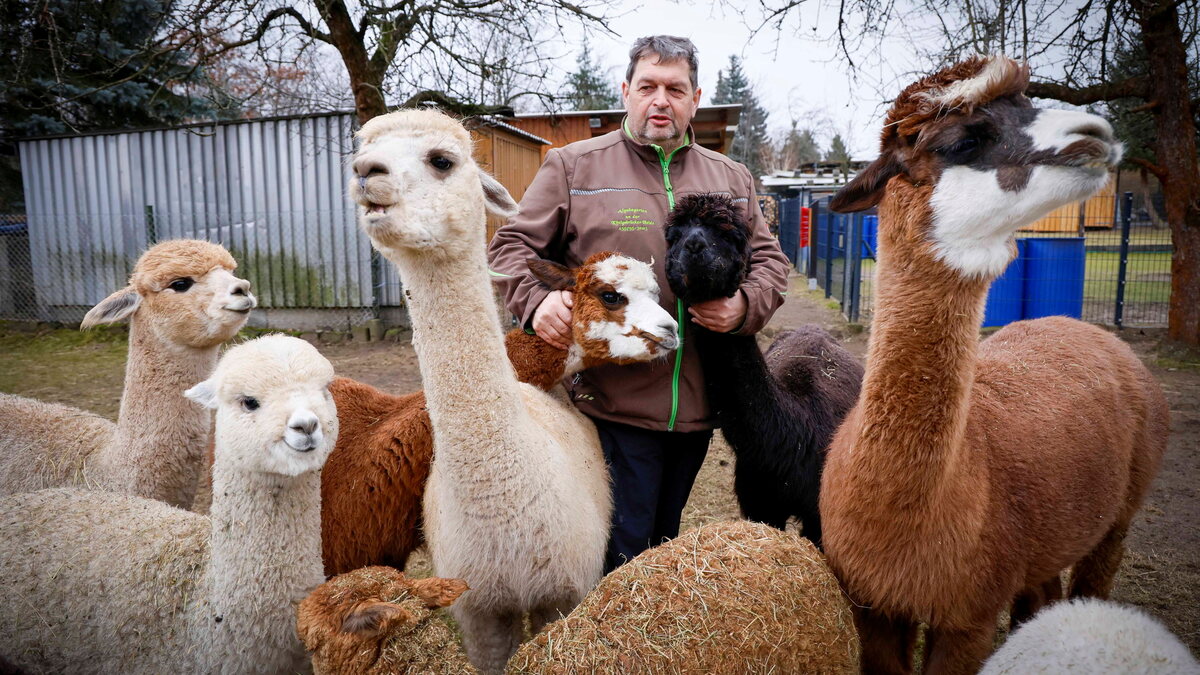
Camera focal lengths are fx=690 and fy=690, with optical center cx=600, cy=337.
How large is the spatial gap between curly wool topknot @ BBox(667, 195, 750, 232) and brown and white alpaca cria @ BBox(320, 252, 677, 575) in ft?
0.78

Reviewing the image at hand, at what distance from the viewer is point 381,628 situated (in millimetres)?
1771

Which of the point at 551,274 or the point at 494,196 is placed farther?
the point at 551,274

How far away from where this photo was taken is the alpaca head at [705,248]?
254cm

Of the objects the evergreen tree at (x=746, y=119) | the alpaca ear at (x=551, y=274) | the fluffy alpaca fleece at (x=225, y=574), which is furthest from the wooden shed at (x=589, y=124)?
the evergreen tree at (x=746, y=119)

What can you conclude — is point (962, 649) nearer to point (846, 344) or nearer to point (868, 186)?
point (868, 186)

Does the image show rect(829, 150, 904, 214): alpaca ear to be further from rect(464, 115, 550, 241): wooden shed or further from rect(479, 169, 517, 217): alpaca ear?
rect(464, 115, 550, 241): wooden shed

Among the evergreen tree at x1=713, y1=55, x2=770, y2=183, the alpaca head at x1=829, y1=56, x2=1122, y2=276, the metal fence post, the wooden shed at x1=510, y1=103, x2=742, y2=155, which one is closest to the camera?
the alpaca head at x1=829, y1=56, x2=1122, y2=276

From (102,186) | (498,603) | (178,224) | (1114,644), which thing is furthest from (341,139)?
(1114,644)

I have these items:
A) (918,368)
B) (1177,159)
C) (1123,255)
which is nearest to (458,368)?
(918,368)

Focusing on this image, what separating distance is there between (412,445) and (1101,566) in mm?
3136

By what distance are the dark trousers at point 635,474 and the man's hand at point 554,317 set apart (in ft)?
1.53

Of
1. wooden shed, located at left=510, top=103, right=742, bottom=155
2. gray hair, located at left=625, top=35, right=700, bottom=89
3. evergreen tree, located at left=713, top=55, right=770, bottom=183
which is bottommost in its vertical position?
gray hair, located at left=625, top=35, right=700, bottom=89

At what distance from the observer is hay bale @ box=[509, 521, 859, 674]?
1908mm

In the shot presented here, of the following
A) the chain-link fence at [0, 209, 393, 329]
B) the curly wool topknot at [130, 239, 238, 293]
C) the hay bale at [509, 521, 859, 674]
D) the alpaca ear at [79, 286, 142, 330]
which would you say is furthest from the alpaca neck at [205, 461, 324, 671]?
the chain-link fence at [0, 209, 393, 329]
